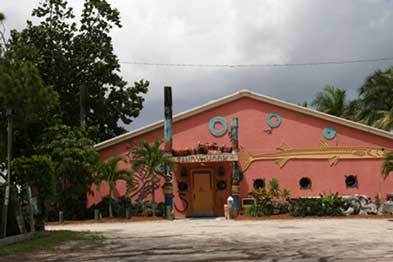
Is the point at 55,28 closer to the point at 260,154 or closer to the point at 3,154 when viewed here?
the point at 260,154

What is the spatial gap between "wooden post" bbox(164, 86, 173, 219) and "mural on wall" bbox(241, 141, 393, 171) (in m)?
3.80

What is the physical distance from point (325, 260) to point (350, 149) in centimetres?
1923

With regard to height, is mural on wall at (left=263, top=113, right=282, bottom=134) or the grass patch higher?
mural on wall at (left=263, top=113, right=282, bottom=134)

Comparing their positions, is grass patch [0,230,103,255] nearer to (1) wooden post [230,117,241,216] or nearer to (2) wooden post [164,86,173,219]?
(2) wooden post [164,86,173,219]

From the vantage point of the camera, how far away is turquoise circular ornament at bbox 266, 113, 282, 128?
96.8 feet

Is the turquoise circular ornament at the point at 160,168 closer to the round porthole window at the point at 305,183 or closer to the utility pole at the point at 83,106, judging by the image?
the utility pole at the point at 83,106

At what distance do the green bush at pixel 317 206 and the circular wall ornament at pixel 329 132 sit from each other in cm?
371

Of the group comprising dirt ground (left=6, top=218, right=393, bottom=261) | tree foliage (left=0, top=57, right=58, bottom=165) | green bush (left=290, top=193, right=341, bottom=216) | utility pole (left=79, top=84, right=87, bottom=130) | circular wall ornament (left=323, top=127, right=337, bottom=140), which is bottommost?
dirt ground (left=6, top=218, right=393, bottom=261)

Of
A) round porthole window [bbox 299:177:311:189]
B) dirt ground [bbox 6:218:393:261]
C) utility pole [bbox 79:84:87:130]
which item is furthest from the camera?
utility pole [bbox 79:84:87:130]

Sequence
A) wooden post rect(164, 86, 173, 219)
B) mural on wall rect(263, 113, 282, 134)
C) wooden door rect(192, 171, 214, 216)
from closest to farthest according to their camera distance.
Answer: wooden post rect(164, 86, 173, 219), wooden door rect(192, 171, 214, 216), mural on wall rect(263, 113, 282, 134)

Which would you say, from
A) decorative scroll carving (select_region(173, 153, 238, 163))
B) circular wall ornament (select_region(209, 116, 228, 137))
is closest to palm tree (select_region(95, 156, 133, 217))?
decorative scroll carving (select_region(173, 153, 238, 163))

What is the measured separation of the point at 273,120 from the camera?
2956 centimetres

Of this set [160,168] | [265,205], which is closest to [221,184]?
[265,205]

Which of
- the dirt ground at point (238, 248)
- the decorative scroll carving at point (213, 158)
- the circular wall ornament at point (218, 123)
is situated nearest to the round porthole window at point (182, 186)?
the decorative scroll carving at point (213, 158)
